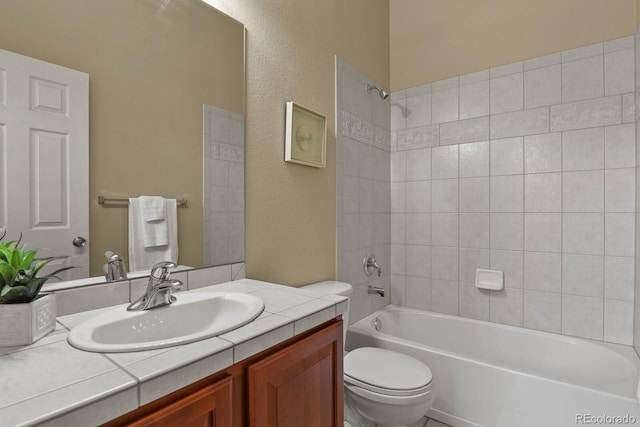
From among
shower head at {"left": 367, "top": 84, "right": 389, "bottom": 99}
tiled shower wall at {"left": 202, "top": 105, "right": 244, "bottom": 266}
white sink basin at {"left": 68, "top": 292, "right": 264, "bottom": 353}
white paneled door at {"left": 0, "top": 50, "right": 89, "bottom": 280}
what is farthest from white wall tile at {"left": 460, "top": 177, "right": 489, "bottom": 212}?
white paneled door at {"left": 0, "top": 50, "right": 89, "bottom": 280}

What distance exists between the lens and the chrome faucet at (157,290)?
→ 98cm

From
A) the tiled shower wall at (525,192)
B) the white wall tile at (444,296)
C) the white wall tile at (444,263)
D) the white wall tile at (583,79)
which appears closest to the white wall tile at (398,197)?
the tiled shower wall at (525,192)

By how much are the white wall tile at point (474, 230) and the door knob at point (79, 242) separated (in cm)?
228

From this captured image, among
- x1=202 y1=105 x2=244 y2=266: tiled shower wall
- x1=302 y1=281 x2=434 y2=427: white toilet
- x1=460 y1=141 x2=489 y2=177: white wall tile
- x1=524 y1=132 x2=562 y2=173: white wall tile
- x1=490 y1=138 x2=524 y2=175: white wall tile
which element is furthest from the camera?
x1=460 y1=141 x2=489 y2=177: white wall tile

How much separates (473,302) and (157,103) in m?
2.32

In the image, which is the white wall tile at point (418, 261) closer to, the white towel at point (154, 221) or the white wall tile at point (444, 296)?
the white wall tile at point (444, 296)

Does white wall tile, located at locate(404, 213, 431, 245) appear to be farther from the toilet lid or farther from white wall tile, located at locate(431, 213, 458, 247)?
the toilet lid

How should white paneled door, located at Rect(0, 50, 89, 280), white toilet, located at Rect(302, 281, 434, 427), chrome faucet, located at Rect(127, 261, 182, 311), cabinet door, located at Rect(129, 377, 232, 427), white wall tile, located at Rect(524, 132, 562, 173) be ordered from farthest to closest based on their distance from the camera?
white wall tile, located at Rect(524, 132, 562, 173) → white toilet, located at Rect(302, 281, 434, 427) → chrome faucet, located at Rect(127, 261, 182, 311) → white paneled door, located at Rect(0, 50, 89, 280) → cabinet door, located at Rect(129, 377, 232, 427)

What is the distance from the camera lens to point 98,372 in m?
0.59

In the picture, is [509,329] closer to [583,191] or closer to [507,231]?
[507,231]

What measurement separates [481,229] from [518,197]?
1.05ft

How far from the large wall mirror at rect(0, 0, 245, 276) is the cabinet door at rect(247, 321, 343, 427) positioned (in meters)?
0.61

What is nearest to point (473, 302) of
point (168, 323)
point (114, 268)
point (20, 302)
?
point (168, 323)

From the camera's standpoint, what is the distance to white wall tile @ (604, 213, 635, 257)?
1.94 meters
